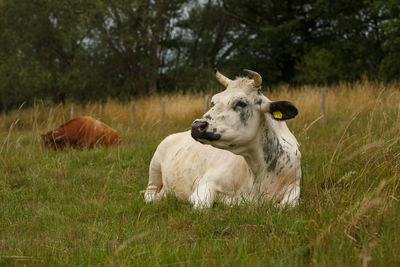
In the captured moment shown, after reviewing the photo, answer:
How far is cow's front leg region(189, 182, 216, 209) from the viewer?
3207 millimetres

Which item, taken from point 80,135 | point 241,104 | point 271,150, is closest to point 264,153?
point 271,150

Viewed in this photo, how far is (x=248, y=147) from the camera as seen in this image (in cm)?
323

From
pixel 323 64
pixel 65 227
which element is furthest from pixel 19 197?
pixel 323 64

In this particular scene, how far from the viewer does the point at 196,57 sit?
93.0 ft

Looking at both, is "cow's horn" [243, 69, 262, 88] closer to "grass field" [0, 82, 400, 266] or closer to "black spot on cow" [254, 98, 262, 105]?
"black spot on cow" [254, 98, 262, 105]

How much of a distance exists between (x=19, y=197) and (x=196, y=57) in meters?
25.0

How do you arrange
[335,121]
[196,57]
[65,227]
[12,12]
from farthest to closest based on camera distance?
[196,57], [12,12], [335,121], [65,227]

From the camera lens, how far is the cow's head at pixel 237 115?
298 centimetres

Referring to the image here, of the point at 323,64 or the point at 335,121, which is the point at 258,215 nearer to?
the point at 335,121

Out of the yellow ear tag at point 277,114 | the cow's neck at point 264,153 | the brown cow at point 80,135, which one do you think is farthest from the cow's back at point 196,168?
the brown cow at point 80,135

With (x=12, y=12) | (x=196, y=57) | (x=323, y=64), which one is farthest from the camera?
(x=196, y=57)

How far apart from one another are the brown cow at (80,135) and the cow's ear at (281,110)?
4730 mm

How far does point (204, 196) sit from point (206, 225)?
701 millimetres

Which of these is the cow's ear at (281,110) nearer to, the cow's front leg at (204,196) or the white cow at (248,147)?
the white cow at (248,147)
